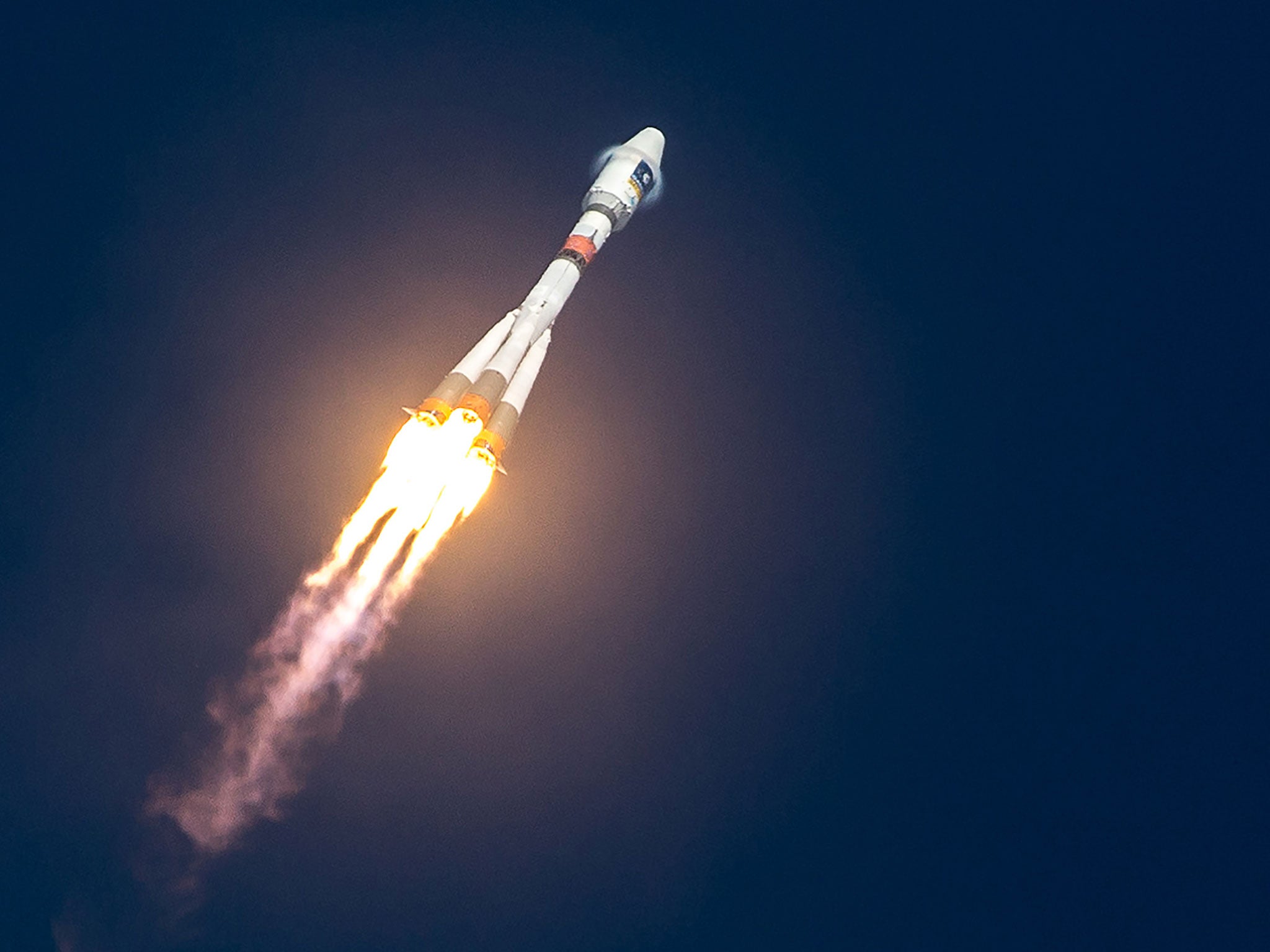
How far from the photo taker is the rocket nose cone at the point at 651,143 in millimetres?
36719

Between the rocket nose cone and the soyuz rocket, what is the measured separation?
45 millimetres

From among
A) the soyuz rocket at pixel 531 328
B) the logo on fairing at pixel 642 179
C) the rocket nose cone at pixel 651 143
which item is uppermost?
the rocket nose cone at pixel 651 143

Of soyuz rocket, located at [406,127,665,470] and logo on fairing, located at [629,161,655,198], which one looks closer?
soyuz rocket, located at [406,127,665,470]

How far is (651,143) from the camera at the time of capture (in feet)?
122

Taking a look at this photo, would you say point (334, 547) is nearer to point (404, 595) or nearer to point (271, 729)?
point (404, 595)

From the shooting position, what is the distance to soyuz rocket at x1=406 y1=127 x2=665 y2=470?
1087 inches

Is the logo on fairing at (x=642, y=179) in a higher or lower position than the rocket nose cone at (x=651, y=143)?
lower

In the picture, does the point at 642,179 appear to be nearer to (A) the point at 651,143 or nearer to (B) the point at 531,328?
(A) the point at 651,143

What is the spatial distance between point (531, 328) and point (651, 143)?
1290 centimetres

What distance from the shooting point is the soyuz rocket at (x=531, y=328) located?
2761 cm

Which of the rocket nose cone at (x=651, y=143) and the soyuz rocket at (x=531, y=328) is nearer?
the soyuz rocket at (x=531, y=328)

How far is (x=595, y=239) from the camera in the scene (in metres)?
34.8

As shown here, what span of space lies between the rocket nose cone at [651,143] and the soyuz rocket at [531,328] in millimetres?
45


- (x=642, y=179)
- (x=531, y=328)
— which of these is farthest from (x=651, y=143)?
(x=531, y=328)
